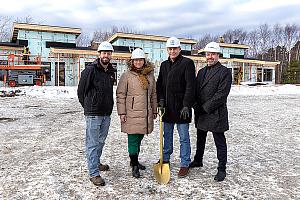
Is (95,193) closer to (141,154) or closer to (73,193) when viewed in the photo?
(73,193)

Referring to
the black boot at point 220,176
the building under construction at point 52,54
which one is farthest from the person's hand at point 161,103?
the building under construction at point 52,54

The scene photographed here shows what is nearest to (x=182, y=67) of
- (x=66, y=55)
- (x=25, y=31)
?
(x=66, y=55)

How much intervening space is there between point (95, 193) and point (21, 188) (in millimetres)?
949

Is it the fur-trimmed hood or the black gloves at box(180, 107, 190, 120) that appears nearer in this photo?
the black gloves at box(180, 107, 190, 120)

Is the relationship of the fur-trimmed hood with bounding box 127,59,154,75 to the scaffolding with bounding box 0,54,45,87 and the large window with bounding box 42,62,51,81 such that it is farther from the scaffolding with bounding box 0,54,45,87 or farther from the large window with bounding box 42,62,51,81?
the large window with bounding box 42,62,51,81

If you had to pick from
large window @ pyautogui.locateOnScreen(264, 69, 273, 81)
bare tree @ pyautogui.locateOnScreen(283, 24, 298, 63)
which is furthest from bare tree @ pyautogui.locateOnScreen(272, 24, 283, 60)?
large window @ pyautogui.locateOnScreen(264, 69, 273, 81)

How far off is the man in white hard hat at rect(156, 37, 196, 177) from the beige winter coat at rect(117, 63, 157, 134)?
9.6 inches

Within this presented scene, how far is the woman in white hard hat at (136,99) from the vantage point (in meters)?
3.80

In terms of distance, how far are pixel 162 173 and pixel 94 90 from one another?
55.6 inches

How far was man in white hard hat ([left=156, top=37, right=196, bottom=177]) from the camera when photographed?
377 centimetres

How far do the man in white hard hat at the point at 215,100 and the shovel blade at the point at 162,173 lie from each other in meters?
0.66

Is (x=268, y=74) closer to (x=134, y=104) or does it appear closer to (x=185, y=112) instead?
(x=185, y=112)

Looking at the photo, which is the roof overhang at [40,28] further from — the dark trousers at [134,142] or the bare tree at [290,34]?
the bare tree at [290,34]

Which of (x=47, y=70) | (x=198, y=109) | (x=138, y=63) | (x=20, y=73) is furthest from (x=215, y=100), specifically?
(x=47, y=70)
